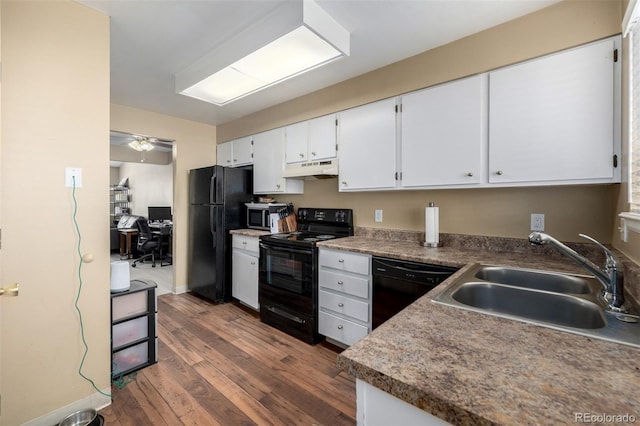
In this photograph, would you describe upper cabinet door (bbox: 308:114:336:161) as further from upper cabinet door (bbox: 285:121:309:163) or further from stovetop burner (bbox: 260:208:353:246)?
stovetop burner (bbox: 260:208:353:246)

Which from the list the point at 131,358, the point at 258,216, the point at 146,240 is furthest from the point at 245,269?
the point at 146,240

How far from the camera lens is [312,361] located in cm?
224

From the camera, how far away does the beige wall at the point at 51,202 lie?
1.49 meters

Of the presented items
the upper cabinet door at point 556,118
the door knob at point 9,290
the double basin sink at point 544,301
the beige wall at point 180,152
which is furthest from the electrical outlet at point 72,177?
the upper cabinet door at point 556,118

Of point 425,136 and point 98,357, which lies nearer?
point 98,357

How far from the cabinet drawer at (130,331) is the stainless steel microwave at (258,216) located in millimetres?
1545

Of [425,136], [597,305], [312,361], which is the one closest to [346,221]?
[425,136]

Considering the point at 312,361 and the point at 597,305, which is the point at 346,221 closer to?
the point at 312,361

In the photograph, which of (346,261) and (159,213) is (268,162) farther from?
(159,213)

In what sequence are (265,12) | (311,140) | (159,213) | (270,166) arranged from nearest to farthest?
(265,12) → (311,140) → (270,166) → (159,213)

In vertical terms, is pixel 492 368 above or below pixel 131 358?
above

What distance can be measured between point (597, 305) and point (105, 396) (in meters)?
A: 2.62

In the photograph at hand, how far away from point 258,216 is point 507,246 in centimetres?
262

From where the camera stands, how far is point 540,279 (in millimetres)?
1471
